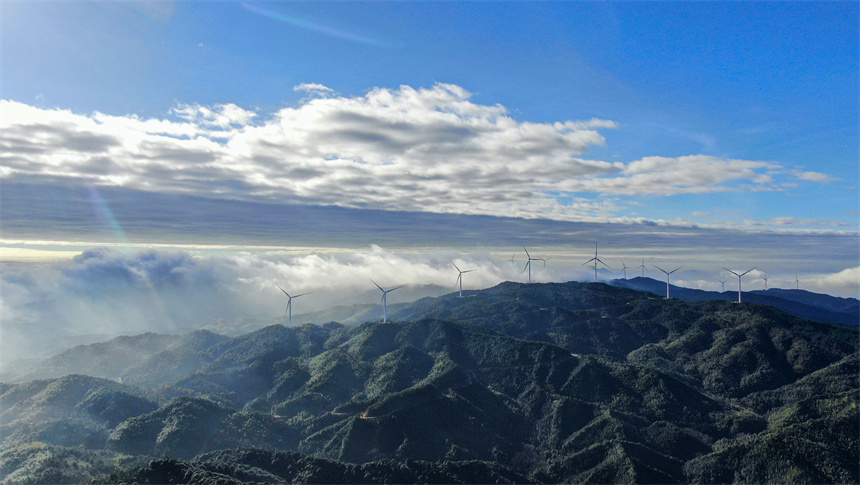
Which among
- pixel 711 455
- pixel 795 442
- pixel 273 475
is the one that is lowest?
pixel 273 475

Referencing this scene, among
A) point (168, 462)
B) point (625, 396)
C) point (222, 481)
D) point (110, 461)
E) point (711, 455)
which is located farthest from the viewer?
point (625, 396)

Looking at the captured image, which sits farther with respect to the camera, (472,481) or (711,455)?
(711,455)

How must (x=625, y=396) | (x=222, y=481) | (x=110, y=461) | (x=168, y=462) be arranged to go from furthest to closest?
(x=625, y=396) → (x=110, y=461) → (x=168, y=462) → (x=222, y=481)

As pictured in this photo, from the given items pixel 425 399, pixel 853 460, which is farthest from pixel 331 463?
pixel 853 460

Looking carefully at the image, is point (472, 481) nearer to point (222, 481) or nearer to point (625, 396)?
point (222, 481)

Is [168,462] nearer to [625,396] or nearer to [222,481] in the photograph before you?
[222,481]

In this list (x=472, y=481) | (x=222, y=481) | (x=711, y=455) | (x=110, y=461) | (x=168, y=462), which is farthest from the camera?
(x=110, y=461)

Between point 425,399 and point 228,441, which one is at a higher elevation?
point 425,399

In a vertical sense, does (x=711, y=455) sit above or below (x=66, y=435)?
above

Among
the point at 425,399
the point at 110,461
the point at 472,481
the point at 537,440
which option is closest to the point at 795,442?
the point at 537,440
